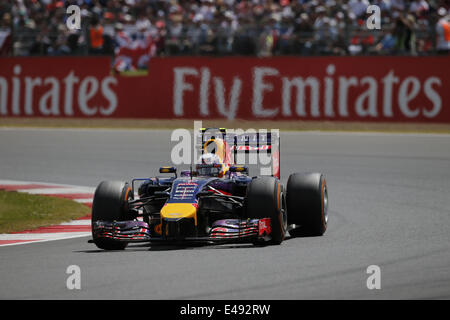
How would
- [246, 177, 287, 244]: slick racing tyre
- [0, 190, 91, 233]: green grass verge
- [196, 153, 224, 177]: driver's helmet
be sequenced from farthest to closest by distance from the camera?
1. [0, 190, 91, 233]: green grass verge
2. [196, 153, 224, 177]: driver's helmet
3. [246, 177, 287, 244]: slick racing tyre

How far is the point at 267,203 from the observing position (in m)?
9.29

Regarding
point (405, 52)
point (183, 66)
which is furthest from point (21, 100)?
point (405, 52)

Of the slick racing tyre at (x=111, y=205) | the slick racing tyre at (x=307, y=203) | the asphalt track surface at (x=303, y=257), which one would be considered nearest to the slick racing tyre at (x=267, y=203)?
the asphalt track surface at (x=303, y=257)

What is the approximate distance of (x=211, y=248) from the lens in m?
9.30

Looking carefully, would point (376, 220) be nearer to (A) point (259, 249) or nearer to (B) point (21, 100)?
(A) point (259, 249)

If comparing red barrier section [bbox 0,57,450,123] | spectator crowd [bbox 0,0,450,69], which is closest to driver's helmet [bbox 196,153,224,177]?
red barrier section [bbox 0,57,450,123]

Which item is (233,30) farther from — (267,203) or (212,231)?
(212,231)

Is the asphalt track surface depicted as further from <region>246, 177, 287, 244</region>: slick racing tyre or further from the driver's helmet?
the driver's helmet

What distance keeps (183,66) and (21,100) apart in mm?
4192

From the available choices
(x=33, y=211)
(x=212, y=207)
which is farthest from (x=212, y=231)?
(x=33, y=211)

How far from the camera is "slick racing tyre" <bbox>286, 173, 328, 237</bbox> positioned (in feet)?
33.3

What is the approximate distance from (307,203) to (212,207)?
3.58 feet

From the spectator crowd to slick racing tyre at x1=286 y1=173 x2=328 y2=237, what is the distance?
12390 mm

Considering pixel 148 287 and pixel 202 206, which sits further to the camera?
pixel 202 206
